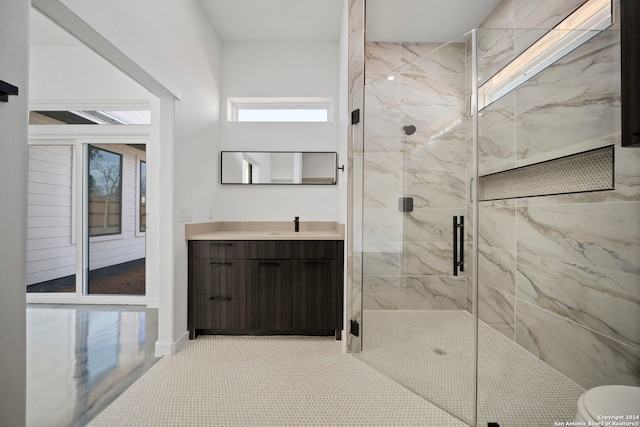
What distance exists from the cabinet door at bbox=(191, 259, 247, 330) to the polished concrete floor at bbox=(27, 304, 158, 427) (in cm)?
50

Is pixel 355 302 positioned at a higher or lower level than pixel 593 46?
lower

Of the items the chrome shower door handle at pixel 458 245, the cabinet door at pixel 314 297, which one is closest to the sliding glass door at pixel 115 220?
the cabinet door at pixel 314 297

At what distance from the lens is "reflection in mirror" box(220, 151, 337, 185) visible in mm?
3145

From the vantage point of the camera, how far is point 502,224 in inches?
67.2

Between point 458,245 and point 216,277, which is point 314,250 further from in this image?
point 458,245

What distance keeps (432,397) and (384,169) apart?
1.51m

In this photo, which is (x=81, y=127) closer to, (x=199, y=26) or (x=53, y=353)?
(x=199, y=26)

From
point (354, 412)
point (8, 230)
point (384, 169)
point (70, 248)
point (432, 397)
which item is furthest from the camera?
point (70, 248)

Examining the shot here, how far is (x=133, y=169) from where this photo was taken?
3.62m

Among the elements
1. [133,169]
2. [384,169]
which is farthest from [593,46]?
[133,169]

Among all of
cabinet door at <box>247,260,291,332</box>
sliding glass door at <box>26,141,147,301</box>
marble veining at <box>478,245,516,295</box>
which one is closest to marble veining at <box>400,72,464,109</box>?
marble veining at <box>478,245,516,295</box>

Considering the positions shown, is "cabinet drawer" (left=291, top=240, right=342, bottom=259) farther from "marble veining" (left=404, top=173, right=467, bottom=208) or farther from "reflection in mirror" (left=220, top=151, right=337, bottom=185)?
"reflection in mirror" (left=220, top=151, right=337, bottom=185)

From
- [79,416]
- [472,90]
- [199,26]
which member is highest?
[199,26]

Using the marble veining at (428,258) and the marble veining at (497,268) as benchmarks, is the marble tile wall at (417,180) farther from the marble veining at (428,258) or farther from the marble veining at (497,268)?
the marble veining at (497,268)
